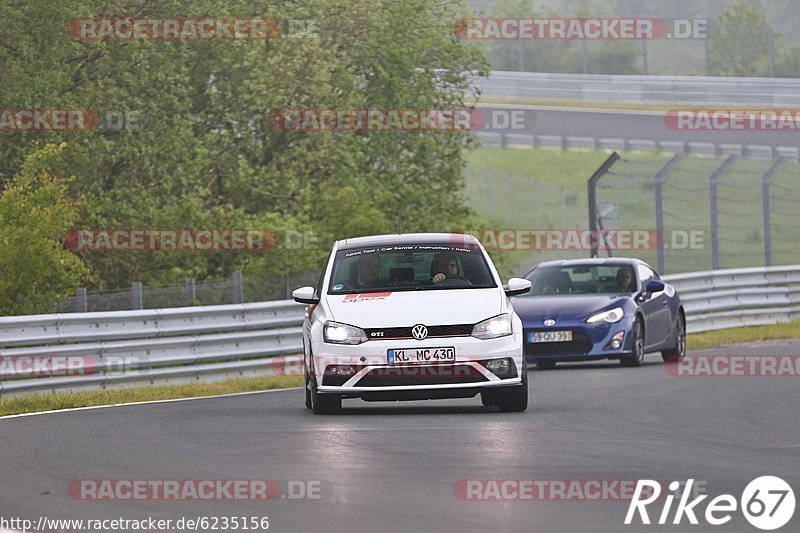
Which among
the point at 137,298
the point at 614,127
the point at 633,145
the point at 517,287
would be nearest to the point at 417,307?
the point at 517,287

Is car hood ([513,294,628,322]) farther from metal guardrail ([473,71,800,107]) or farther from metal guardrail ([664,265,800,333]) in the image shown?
metal guardrail ([473,71,800,107])

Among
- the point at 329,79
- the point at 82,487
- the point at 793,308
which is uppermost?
the point at 329,79

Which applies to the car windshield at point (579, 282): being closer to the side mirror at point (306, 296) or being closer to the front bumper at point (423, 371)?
the side mirror at point (306, 296)

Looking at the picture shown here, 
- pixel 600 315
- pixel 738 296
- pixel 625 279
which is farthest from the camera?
pixel 738 296

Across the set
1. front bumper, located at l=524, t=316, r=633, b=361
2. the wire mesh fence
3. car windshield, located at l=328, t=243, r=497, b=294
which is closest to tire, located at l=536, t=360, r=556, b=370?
front bumper, located at l=524, t=316, r=633, b=361

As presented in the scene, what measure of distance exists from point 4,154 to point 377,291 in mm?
14495

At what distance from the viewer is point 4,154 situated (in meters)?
27.6

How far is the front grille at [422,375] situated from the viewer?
13750mm

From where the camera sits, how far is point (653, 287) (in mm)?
21531

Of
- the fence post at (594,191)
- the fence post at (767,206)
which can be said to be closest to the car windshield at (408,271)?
the fence post at (594,191)

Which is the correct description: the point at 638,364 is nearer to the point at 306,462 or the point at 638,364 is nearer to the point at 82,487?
the point at 306,462

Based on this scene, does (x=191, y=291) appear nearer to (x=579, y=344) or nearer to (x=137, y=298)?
(x=137, y=298)

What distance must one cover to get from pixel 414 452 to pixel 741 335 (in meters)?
17.9

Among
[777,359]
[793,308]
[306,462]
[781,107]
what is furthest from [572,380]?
[781,107]
